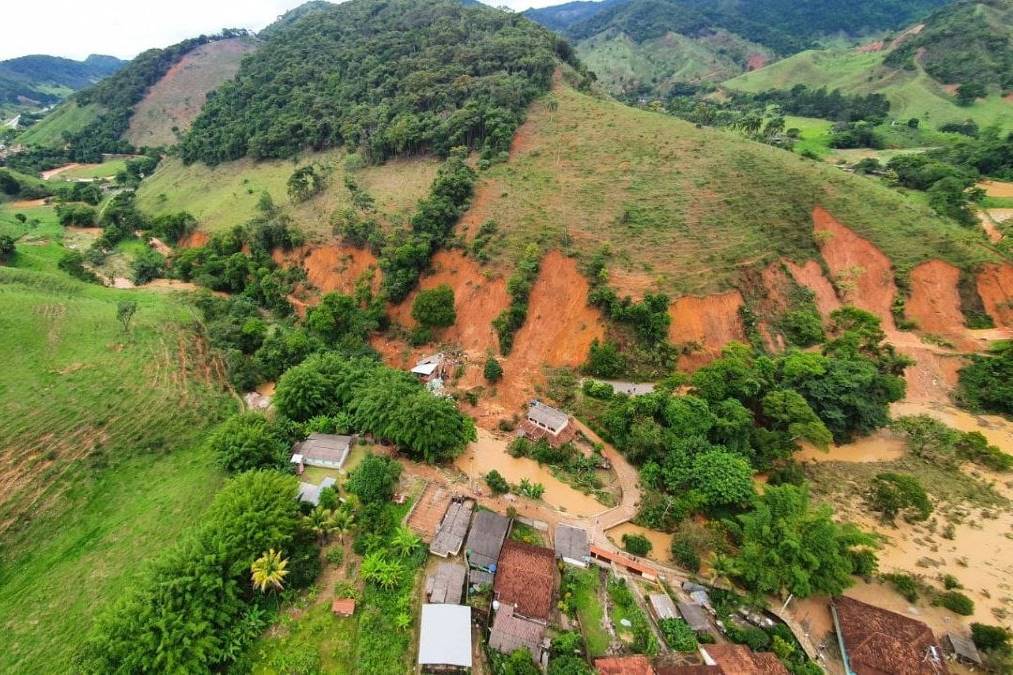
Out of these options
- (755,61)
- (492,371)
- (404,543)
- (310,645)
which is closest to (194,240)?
(492,371)

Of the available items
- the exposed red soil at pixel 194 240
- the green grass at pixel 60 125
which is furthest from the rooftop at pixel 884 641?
the green grass at pixel 60 125

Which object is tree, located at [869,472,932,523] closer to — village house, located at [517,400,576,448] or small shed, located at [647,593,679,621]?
small shed, located at [647,593,679,621]

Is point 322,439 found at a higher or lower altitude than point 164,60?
lower

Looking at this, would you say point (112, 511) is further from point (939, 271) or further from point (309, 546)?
point (939, 271)

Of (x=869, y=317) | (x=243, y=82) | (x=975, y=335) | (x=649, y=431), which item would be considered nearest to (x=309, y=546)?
(x=649, y=431)

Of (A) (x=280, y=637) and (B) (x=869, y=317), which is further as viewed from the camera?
(B) (x=869, y=317)

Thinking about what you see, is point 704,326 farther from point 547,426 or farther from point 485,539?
point 485,539
